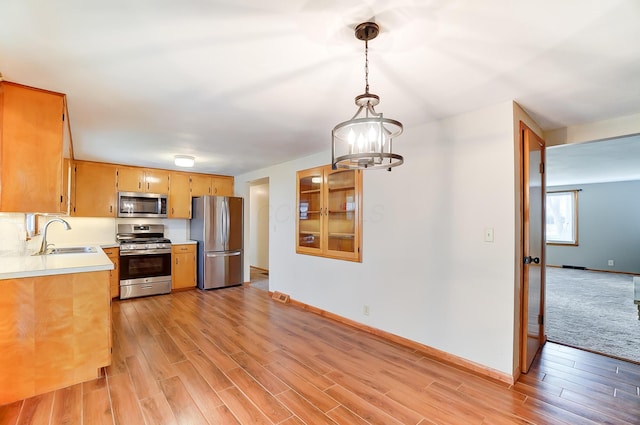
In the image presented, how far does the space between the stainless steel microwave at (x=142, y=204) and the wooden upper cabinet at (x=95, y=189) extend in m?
0.11

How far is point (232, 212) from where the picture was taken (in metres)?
5.66

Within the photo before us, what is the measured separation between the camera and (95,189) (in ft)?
15.6

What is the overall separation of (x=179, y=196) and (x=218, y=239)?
1120 millimetres

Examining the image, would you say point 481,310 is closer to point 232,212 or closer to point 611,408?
point 611,408

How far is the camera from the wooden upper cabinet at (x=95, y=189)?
4.65m

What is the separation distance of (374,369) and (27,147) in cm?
319

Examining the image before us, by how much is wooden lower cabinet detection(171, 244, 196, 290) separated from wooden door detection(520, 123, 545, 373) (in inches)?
200

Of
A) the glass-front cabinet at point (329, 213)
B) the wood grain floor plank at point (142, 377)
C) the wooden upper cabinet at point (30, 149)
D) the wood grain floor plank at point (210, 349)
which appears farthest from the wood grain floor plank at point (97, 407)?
the glass-front cabinet at point (329, 213)

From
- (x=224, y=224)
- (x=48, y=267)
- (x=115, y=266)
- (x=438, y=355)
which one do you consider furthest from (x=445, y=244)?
(x=115, y=266)

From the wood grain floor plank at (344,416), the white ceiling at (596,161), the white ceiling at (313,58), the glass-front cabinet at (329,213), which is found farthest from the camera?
the white ceiling at (596,161)

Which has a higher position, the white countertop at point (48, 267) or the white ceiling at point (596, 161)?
the white ceiling at point (596, 161)

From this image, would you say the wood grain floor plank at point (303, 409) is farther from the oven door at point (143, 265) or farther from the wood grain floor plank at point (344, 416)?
the oven door at point (143, 265)

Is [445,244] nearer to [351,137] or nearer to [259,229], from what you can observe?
[351,137]

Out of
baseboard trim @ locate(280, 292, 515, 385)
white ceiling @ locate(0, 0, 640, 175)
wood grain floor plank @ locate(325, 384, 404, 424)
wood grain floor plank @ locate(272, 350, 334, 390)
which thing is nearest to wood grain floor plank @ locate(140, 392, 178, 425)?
wood grain floor plank @ locate(272, 350, 334, 390)
